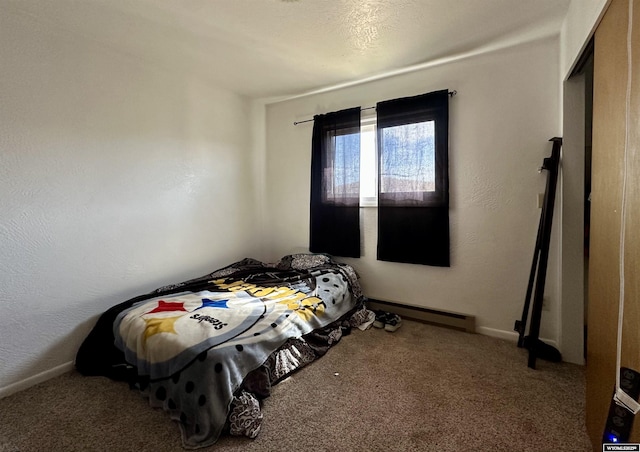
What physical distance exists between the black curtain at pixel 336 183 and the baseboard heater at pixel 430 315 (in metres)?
0.56

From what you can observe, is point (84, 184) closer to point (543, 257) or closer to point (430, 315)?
point (430, 315)

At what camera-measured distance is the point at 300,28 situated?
78.5 inches

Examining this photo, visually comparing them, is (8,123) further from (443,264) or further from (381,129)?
(443,264)

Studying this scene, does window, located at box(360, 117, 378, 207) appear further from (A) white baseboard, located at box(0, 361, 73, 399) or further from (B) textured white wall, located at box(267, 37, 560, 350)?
(A) white baseboard, located at box(0, 361, 73, 399)

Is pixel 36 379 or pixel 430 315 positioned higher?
pixel 430 315

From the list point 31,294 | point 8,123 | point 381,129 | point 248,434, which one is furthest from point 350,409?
point 8,123

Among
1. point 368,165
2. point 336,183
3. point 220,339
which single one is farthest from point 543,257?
point 220,339

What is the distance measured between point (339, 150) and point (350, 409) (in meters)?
2.31

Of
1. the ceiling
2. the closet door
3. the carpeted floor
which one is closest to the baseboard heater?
the carpeted floor

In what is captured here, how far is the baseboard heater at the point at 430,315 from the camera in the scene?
8.15 feet

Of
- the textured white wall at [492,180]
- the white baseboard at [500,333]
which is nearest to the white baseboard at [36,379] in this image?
the textured white wall at [492,180]

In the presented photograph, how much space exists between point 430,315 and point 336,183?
1.57 meters

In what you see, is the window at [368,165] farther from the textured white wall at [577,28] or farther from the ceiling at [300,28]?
the textured white wall at [577,28]

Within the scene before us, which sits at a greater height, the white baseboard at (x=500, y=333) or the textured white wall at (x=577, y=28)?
the textured white wall at (x=577, y=28)
